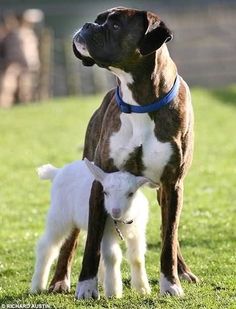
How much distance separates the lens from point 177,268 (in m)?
8.12

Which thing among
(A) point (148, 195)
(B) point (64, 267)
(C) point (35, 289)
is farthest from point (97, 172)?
(A) point (148, 195)

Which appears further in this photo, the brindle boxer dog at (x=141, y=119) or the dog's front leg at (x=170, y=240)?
the dog's front leg at (x=170, y=240)

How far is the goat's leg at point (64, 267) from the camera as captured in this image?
7.83m

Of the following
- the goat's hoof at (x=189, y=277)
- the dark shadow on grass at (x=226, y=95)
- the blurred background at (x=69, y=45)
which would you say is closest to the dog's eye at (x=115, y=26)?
the goat's hoof at (x=189, y=277)

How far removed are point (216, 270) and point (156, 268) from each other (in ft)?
1.74

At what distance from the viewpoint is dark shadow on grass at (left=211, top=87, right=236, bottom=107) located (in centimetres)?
2507

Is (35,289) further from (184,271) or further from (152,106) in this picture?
(152,106)

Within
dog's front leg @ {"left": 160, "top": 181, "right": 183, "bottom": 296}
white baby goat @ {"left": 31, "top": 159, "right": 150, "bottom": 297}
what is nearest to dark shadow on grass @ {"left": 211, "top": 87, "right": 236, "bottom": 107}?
white baby goat @ {"left": 31, "top": 159, "right": 150, "bottom": 297}

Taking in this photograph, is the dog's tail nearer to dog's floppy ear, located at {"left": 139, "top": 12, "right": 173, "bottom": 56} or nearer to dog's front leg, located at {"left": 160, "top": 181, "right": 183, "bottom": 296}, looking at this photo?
dog's front leg, located at {"left": 160, "top": 181, "right": 183, "bottom": 296}

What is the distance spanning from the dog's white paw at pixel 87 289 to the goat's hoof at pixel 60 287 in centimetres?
43

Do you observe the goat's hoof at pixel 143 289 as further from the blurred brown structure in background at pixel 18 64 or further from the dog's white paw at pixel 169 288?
the blurred brown structure in background at pixel 18 64

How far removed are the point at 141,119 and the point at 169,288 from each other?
4.07 feet

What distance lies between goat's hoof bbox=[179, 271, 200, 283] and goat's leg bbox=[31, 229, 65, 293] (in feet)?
3.38

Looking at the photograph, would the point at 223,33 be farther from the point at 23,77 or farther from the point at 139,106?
the point at 139,106
